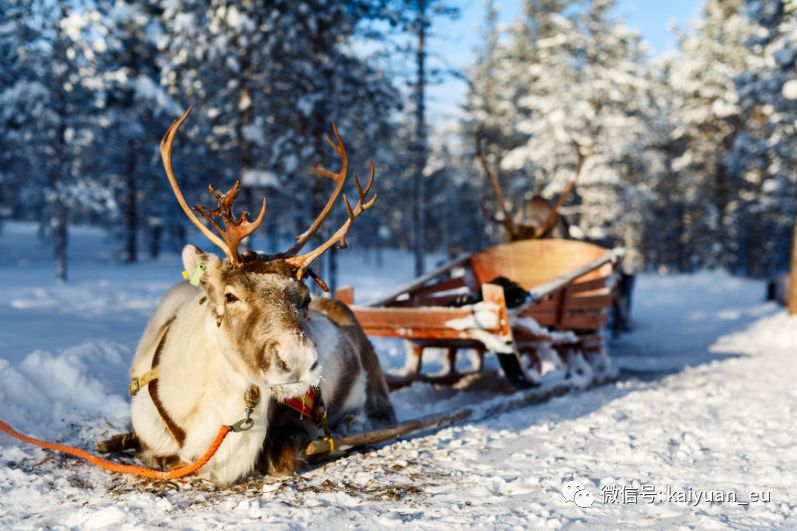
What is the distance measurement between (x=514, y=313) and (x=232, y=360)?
3.26 m

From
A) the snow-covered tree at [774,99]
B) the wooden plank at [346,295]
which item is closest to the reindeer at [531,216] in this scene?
the wooden plank at [346,295]

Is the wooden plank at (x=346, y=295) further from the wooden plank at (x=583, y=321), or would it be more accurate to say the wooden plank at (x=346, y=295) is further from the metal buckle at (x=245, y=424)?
the metal buckle at (x=245, y=424)

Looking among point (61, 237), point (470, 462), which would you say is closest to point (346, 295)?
point (470, 462)

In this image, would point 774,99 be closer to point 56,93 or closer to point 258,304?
point 258,304

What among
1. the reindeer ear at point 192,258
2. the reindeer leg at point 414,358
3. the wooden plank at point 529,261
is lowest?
the reindeer leg at point 414,358

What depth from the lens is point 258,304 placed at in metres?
3.45

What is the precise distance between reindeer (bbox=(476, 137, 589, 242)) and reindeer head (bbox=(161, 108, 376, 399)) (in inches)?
258

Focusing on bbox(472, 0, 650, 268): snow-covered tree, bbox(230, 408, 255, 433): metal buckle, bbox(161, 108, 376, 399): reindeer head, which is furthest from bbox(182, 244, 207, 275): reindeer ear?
bbox(472, 0, 650, 268): snow-covered tree

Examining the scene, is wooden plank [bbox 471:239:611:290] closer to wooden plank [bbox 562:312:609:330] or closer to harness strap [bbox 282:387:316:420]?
wooden plank [bbox 562:312:609:330]

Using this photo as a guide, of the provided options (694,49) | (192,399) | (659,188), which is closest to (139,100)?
(192,399)

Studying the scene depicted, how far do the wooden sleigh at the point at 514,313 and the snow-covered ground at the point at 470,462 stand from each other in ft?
1.54

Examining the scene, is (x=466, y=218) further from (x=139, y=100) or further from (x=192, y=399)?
(x=192, y=399)

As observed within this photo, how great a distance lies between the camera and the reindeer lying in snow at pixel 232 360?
131 inches

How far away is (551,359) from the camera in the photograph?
7203 mm
